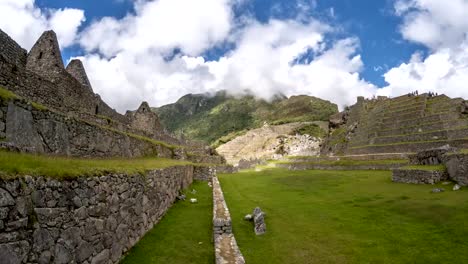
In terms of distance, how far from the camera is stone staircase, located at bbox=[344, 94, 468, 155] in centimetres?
2934

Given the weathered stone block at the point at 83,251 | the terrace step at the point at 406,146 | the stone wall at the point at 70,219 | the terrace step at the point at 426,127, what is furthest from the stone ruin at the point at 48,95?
the terrace step at the point at 426,127

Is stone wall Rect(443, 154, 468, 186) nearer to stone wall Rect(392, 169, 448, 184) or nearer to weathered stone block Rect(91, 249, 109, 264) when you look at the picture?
stone wall Rect(392, 169, 448, 184)

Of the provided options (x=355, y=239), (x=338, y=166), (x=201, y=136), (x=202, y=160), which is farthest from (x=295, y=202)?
(x=201, y=136)

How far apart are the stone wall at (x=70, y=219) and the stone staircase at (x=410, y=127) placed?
94.7 feet

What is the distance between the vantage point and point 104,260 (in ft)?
17.6

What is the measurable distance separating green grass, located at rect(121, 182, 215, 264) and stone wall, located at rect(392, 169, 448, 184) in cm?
1021

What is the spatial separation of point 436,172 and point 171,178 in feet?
39.4

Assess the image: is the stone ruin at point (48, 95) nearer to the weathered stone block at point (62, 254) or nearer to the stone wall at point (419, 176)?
the weathered stone block at point (62, 254)

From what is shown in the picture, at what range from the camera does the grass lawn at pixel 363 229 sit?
6.35 m

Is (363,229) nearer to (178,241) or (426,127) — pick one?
(178,241)

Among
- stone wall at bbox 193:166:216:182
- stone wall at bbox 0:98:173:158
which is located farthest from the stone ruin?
stone wall at bbox 193:166:216:182

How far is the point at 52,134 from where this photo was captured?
675 centimetres

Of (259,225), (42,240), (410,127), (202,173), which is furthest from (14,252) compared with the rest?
(410,127)

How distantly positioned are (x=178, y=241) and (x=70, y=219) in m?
3.91
